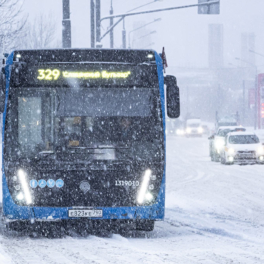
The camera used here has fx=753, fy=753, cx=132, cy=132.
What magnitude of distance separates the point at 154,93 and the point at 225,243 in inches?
99.2

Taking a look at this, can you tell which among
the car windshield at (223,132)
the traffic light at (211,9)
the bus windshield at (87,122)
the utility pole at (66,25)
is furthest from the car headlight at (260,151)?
the bus windshield at (87,122)

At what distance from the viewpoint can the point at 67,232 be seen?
11.7 meters

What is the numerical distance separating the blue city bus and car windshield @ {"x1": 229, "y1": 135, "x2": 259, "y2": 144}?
19.9m

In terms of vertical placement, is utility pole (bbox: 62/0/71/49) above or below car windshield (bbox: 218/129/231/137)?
above

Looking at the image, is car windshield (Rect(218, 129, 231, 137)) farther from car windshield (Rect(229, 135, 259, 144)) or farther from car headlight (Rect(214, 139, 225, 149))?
car windshield (Rect(229, 135, 259, 144))

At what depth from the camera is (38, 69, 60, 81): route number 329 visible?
435 inches

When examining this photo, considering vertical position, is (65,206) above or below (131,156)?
below

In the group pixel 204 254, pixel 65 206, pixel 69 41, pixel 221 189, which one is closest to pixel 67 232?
pixel 65 206

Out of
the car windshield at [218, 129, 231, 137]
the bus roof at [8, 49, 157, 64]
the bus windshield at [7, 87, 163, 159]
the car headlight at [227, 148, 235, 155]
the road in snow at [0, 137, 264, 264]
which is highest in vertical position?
the bus roof at [8, 49, 157, 64]

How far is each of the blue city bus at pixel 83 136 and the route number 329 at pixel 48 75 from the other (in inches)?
0.6

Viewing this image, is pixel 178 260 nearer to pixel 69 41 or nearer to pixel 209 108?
pixel 69 41

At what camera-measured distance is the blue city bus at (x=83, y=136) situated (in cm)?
1071

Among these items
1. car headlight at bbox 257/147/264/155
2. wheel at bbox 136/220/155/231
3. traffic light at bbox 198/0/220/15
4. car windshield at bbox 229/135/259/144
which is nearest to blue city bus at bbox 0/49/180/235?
wheel at bbox 136/220/155/231

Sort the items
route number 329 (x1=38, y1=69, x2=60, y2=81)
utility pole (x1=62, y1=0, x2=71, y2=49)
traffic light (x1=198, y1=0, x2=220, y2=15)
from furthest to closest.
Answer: traffic light (x1=198, y1=0, x2=220, y2=15) < utility pole (x1=62, y1=0, x2=71, y2=49) < route number 329 (x1=38, y1=69, x2=60, y2=81)
